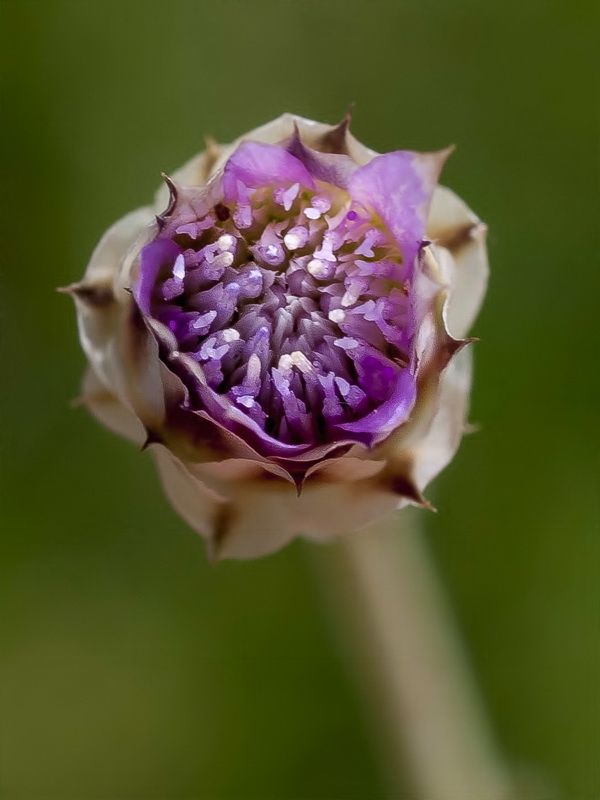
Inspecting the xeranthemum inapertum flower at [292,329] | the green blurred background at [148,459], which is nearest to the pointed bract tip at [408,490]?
the xeranthemum inapertum flower at [292,329]

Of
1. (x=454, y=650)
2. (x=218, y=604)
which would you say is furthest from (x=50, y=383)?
(x=454, y=650)

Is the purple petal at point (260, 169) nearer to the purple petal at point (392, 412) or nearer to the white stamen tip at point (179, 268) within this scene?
the white stamen tip at point (179, 268)

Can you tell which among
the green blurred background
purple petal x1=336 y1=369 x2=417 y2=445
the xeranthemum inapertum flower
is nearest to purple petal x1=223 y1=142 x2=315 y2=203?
the xeranthemum inapertum flower

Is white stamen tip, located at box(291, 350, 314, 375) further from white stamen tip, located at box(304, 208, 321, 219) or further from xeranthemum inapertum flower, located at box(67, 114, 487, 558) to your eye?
white stamen tip, located at box(304, 208, 321, 219)

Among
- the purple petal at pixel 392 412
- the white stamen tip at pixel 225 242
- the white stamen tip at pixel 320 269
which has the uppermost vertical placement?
the white stamen tip at pixel 225 242

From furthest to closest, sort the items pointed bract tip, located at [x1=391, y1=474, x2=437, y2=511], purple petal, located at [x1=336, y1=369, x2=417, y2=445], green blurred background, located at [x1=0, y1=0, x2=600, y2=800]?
green blurred background, located at [x1=0, y1=0, x2=600, y2=800] → pointed bract tip, located at [x1=391, y1=474, x2=437, y2=511] → purple petal, located at [x1=336, y1=369, x2=417, y2=445]
